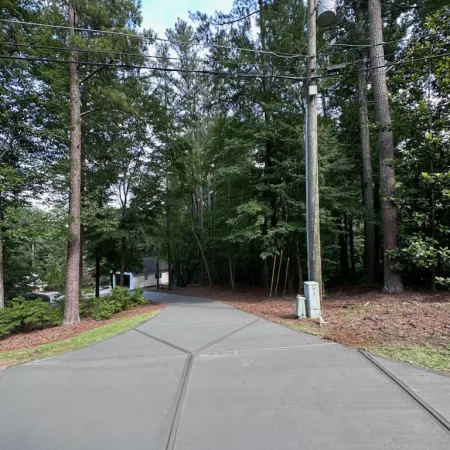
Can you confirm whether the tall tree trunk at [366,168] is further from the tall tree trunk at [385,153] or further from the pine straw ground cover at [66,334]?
the pine straw ground cover at [66,334]

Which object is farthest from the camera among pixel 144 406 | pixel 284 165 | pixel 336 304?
pixel 284 165

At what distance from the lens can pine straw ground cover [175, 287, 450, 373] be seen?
3576mm

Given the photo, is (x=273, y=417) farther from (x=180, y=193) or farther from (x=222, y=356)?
(x=180, y=193)

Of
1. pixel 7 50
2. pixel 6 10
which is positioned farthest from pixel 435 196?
pixel 6 10

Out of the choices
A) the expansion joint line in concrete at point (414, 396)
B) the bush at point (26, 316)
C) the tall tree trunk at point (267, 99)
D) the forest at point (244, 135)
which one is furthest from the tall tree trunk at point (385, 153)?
the bush at point (26, 316)

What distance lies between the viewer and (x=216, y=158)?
13.6 meters

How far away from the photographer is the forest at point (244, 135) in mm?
7371

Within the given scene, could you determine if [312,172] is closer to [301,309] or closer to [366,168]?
[301,309]

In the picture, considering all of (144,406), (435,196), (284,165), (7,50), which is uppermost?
(7,50)

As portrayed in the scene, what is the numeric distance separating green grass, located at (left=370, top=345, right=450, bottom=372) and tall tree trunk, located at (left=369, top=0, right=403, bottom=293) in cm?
454

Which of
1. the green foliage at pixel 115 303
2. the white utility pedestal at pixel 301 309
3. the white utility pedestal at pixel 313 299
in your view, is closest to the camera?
the white utility pedestal at pixel 313 299

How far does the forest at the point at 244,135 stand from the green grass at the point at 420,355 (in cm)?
354

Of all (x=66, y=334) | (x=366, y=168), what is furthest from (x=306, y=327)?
(x=366, y=168)

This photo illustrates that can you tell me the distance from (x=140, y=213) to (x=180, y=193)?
329 centimetres
